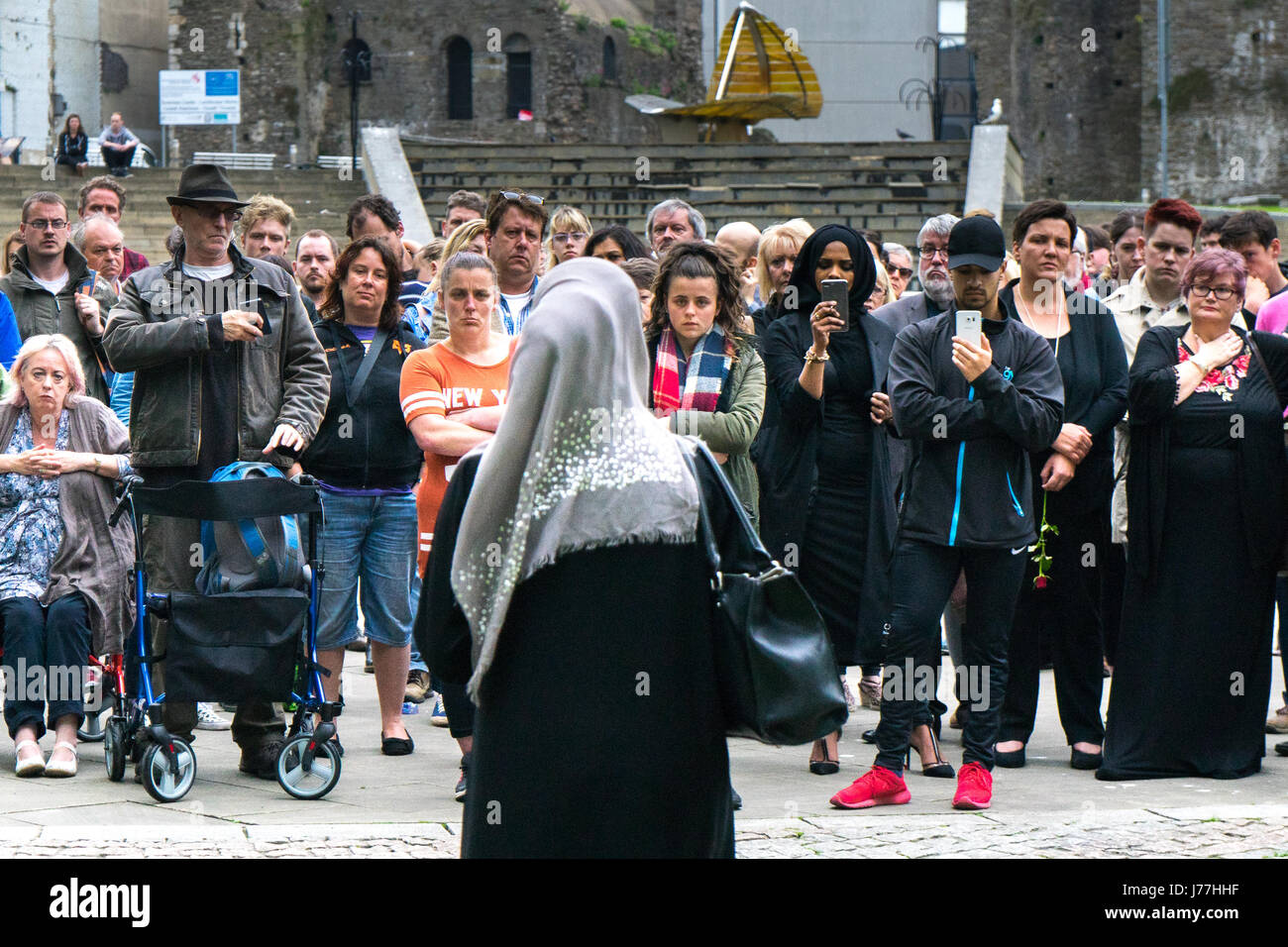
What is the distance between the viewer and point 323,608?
7727mm

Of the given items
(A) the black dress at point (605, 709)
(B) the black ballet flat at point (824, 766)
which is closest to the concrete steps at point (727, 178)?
(B) the black ballet flat at point (824, 766)

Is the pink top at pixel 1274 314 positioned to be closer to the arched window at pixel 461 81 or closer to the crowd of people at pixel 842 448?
the crowd of people at pixel 842 448

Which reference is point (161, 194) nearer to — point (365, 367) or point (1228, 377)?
point (365, 367)

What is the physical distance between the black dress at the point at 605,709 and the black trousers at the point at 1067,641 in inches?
158

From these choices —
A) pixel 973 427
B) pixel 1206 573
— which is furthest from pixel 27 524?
pixel 1206 573

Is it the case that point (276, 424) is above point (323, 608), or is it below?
above

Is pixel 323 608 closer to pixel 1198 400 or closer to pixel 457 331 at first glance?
pixel 457 331

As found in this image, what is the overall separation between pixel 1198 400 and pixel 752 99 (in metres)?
33.7

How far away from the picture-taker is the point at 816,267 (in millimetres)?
7543

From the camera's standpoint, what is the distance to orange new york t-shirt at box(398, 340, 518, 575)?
6980 mm

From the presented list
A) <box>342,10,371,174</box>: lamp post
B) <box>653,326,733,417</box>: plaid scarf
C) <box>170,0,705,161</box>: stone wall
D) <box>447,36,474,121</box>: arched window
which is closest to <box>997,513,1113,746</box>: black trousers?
<box>653,326,733,417</box>: plaid scarf

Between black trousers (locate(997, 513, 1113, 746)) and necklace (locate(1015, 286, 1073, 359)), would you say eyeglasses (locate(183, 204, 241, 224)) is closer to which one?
necklace (locate(1015, 286, 1073, 359))

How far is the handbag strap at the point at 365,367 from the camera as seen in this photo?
7.88 meters

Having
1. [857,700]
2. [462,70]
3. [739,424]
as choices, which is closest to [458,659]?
[739,424]
